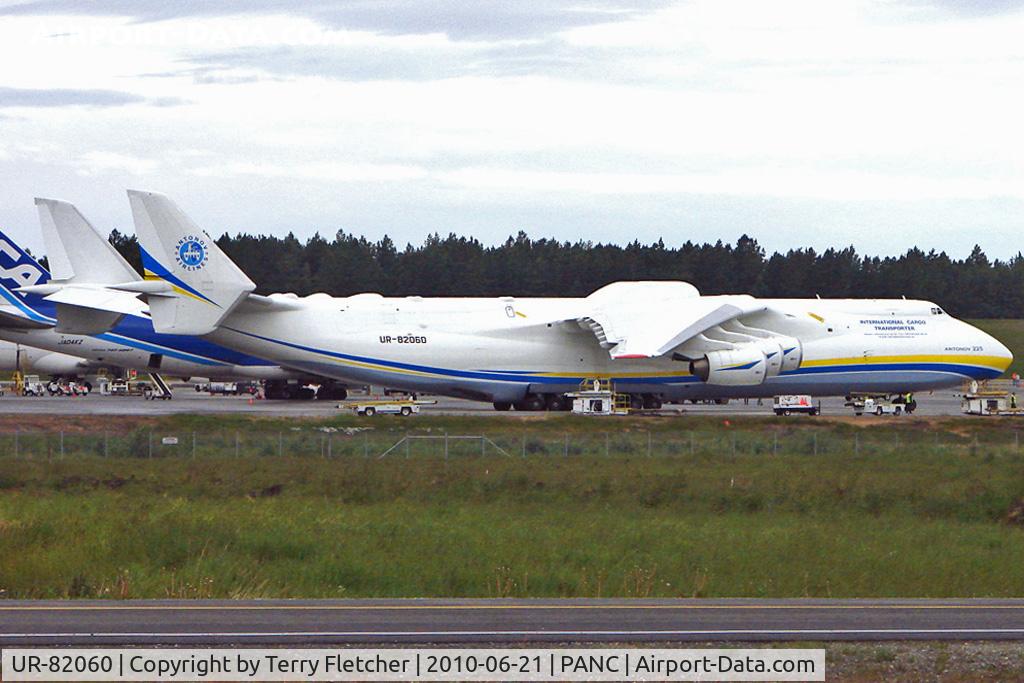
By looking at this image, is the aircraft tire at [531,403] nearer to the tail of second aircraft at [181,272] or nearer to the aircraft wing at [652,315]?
the aircraft wing at [652,315]

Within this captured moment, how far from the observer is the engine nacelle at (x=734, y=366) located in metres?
52.9

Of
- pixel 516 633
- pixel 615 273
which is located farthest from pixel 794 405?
pixel 615 273

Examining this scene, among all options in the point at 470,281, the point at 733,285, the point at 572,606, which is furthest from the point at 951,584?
the point at 470,281

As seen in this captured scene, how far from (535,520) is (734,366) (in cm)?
2723

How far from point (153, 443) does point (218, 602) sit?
77.4ft

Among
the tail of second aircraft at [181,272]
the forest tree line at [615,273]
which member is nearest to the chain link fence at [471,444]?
the tail of second aircraft at [181,272]

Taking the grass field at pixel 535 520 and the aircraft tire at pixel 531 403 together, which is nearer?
the grass field at pixel 535 520

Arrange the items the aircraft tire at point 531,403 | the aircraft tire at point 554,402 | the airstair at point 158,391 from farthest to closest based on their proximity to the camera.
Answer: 1. the airstair at point 158,391
2. the aircraft tire at point 554,402
3. the aircraft tire at point 531,403

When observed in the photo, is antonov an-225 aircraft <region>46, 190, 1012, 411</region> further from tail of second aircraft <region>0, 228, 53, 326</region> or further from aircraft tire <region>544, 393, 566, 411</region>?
tail of second aircraft <region>0, 228, 53, 326</region>

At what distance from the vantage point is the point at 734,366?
173 feet

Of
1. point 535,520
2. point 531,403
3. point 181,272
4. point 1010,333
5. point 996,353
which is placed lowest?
point 535,520

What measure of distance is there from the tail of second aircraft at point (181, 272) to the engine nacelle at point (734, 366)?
16.5m

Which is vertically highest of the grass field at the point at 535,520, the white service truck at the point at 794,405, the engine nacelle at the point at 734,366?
the engine nacelle at the point at 734,366

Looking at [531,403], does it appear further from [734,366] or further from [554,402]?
[734,366]
